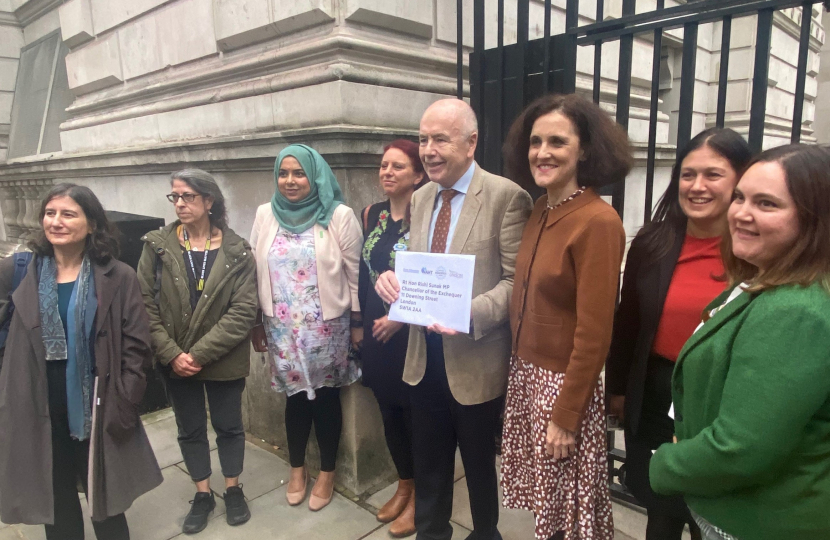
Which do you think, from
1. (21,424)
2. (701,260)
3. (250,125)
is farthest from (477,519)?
(250,125)

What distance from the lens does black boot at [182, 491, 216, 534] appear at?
302 centimetres

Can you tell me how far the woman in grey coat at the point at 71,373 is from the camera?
7.95ft

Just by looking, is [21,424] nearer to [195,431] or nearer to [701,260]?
[195,431]

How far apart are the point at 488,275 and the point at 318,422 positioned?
1592 millimetres

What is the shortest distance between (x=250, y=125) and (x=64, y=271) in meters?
1.79

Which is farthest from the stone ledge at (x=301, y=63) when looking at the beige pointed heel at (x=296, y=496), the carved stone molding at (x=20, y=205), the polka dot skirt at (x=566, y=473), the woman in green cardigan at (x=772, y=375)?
the carved stone molding at (x=20, y=205)

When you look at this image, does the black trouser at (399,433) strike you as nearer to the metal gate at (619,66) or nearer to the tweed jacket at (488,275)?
the tweed jacket at (488,275)

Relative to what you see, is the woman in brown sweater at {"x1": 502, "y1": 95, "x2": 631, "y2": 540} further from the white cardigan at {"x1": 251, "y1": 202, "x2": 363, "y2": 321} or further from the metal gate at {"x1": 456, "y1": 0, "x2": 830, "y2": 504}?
the white cardigan at {"x1": 251, "y1": 202, "x2": 363, "y2": 321}

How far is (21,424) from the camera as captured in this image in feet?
7.90

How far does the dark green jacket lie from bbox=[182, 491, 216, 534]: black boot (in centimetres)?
76

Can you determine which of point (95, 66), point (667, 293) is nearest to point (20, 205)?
point (95, 66)

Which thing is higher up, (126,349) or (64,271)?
(64,271)

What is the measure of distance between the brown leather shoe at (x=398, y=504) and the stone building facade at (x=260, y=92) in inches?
14.6

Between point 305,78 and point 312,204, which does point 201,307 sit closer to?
point 312,204
